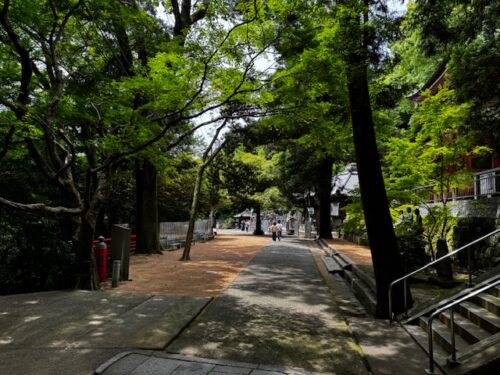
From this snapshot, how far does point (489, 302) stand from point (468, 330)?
749mm

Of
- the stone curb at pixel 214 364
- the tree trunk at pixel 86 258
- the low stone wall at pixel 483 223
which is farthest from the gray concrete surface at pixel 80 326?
the low stone wall at pixel 483 223

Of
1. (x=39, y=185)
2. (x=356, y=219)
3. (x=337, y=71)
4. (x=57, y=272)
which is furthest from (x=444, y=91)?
(x=39, y=185)

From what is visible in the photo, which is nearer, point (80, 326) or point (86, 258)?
point (80, 326)

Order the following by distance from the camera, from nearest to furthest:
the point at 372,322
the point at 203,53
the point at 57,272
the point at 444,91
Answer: the point at 372,322
the point at 203,53
the point at 57,272
the point at 444,91

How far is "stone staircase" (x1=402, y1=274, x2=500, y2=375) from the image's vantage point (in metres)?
4.32

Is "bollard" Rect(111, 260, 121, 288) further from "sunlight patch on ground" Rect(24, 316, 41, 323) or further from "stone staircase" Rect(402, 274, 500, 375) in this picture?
"stone staircase" Rect(402, 274, 500, 375)

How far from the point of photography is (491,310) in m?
5.74

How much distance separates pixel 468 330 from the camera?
543cm

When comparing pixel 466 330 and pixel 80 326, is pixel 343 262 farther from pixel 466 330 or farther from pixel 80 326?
pixel 80 326

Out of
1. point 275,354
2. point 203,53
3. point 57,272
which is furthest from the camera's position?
point 57,272

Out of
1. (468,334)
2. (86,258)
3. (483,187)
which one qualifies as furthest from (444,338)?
(483,187)

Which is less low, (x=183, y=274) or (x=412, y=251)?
(x=412, y=251)

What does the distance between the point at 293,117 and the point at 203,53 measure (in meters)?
3.63

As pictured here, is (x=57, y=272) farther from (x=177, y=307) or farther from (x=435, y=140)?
(x=435, y=140)
